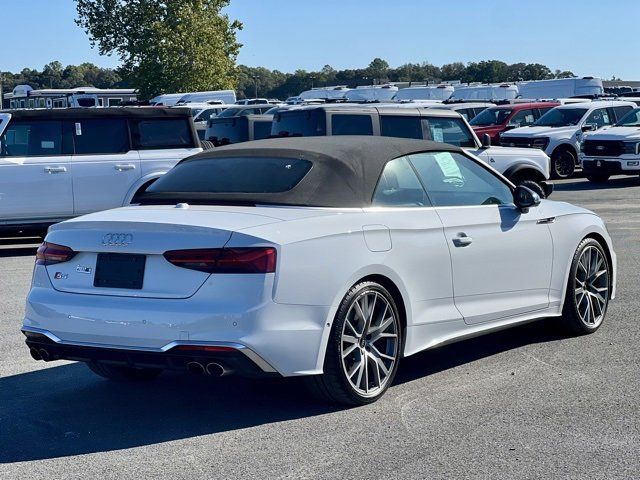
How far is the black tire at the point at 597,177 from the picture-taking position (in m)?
24.6

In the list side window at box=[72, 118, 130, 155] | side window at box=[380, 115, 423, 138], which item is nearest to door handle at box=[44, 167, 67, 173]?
side window at box=[72, 118, 130, 155]

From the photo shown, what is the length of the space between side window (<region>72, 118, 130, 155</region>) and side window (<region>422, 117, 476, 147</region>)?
4511 millimetres

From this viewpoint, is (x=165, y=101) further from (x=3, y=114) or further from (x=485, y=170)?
(x=485, y=170)

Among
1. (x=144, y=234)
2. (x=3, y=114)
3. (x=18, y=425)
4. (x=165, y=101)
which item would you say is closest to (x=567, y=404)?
(x=144, y=234)

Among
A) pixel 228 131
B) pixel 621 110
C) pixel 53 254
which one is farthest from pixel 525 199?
pixel 621 110

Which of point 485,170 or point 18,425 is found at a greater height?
point 485,170

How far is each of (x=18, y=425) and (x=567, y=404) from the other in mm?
3085

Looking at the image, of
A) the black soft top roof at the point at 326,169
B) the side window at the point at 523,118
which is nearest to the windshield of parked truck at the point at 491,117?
the side window at the point at 523,118

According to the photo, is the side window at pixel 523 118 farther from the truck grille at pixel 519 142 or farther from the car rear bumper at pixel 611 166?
the car rear bumper at pixel 611 166

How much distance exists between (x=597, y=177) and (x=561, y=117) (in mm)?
2522

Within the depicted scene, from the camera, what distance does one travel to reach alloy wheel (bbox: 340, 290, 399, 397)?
6.21 metres

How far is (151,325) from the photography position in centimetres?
578

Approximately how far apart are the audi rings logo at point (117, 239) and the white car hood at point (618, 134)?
64.0 feet

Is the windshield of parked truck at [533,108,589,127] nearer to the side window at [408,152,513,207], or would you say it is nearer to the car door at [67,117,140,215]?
the car door at [67,117,140,215]
